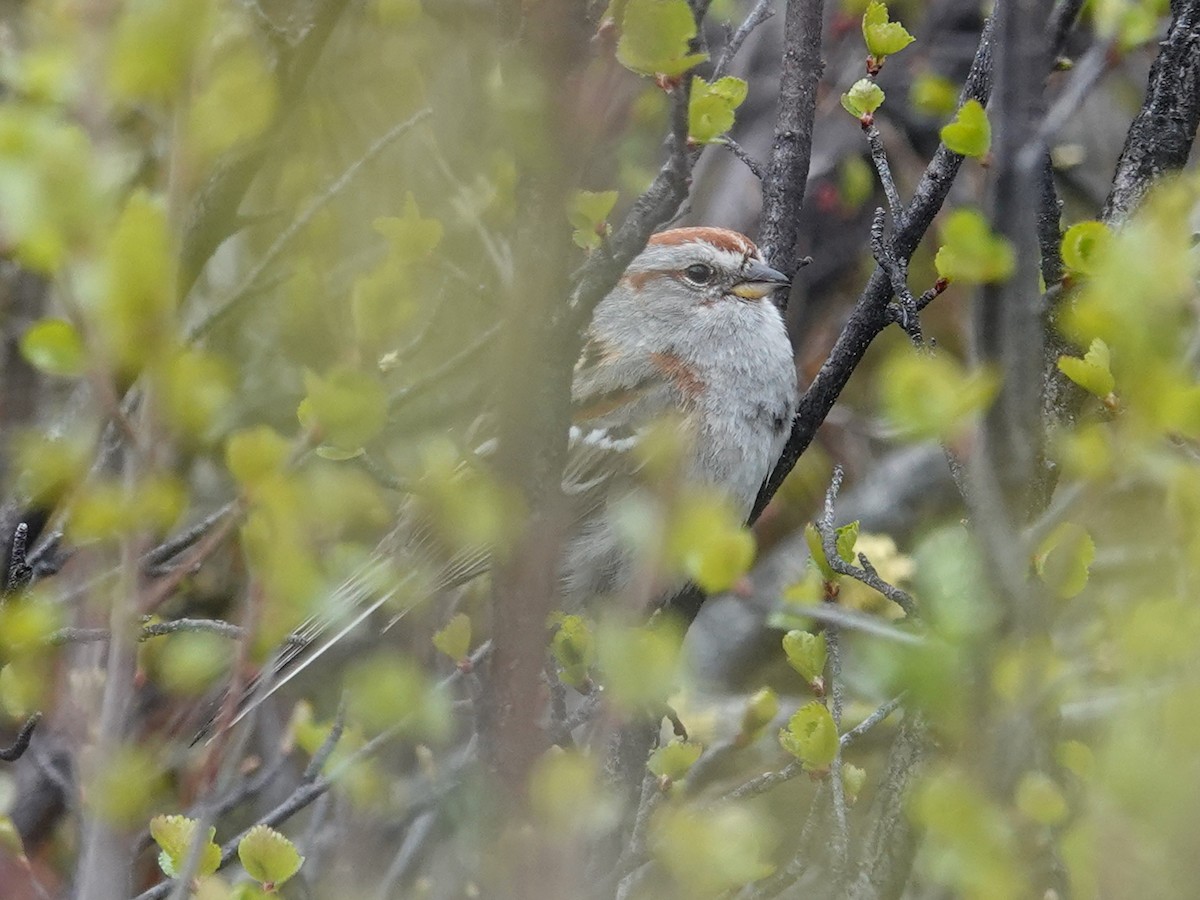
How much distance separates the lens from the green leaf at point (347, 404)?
5.24ft

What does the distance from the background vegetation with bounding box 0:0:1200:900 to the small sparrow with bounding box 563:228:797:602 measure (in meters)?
0.16

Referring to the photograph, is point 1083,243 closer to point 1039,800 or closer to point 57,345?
point 1039,800

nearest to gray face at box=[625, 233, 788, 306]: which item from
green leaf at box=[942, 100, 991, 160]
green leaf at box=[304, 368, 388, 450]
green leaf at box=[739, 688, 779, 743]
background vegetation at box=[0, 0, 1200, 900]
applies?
background vegetation at box=[0, 0, 1200, 900]

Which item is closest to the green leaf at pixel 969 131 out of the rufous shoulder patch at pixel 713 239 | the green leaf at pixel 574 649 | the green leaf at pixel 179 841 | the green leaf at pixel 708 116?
the green leaf at pixel 708 116

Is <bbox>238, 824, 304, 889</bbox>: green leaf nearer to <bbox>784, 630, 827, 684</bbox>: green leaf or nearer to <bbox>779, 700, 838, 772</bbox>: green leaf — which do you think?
<bbox>779, 700, 838, 772</bbox>: green leaf

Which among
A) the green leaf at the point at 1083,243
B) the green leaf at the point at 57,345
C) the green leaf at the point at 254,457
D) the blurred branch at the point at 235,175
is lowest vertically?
the green leaf at the point at 1083,243

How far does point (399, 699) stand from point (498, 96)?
704 mm

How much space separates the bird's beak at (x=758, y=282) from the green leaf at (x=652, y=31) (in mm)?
1924

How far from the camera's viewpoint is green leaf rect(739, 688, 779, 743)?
2667 millimetres

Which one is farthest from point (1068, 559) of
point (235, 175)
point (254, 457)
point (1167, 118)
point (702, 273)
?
point (702, 273)

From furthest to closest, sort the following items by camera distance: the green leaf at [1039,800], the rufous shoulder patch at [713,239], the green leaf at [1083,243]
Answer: the rufous shoulder patch at [713,239], the green leaf at [1083,243], the green leaf at [1039,800]

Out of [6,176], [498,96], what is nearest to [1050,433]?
[498,96]

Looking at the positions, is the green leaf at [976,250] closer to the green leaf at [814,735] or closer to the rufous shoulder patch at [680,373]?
the green leaf at [814,735]

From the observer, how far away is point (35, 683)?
8.54 feet
